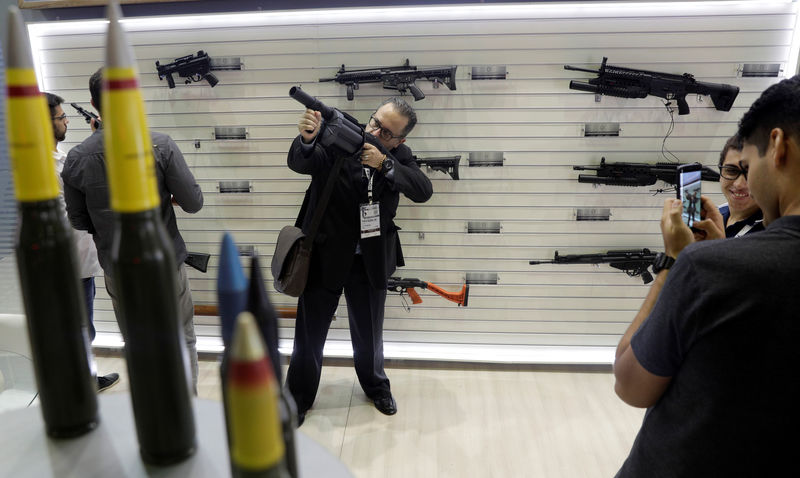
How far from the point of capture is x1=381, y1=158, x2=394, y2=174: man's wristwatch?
2.83 meters

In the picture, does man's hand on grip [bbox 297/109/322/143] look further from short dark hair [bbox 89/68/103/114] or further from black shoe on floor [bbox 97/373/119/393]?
black shoe on floor [bbox 97/373/119/393]

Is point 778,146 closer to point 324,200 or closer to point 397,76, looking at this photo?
point 324,200

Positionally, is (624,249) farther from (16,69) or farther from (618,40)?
(16,69)

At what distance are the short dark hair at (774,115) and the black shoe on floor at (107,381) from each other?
384 cm

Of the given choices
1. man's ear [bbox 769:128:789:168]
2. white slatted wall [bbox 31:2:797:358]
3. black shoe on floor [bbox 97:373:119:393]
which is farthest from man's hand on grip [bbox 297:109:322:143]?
black shoe on floor [bbox 97:373:119:393]

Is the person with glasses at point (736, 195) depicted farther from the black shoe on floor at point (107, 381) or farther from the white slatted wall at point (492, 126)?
the black shoe on floor at point (107, 381)

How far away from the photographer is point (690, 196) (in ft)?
5.85

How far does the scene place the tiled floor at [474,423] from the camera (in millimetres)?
2812

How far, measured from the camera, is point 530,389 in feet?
11.8

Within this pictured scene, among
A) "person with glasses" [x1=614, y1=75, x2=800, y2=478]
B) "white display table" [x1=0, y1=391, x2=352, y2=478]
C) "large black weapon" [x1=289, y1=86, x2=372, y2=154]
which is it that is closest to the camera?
"white display table" [x1=0, y1=391, x2=352, y2=478]

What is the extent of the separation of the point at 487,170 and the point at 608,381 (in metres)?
1.74

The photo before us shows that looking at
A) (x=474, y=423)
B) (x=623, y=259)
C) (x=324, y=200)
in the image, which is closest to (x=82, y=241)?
(x=324, y=200)

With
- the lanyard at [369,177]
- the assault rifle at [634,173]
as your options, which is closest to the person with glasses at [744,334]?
the lanyard at [369,177]

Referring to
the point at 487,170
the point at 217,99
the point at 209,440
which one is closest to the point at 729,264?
the point at 209,440
